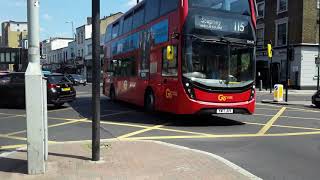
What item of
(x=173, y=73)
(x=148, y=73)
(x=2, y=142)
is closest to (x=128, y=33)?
(x=148, y=73)

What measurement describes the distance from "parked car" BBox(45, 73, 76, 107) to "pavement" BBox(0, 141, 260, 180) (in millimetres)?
10654

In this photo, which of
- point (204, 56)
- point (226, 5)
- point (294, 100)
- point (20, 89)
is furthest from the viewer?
point (294, 100)

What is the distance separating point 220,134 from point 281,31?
36931 mm

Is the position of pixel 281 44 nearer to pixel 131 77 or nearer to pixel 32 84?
pixel 131 77

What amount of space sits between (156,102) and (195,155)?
7.10 meters

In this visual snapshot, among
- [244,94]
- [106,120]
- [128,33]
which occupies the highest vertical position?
[128,33]

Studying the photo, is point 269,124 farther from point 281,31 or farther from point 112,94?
point 281,31

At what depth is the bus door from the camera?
14.0 meters

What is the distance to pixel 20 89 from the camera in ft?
69.3

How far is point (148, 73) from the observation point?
16.9 metres

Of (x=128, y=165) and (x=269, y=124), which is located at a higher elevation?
(x=128, y=165)

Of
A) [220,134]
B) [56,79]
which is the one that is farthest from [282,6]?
[220,134]

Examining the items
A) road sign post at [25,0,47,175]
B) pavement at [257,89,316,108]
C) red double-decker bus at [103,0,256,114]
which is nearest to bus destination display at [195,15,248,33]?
red double-decker bus at [103,0,256,114]

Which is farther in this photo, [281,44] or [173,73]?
[281,44]
